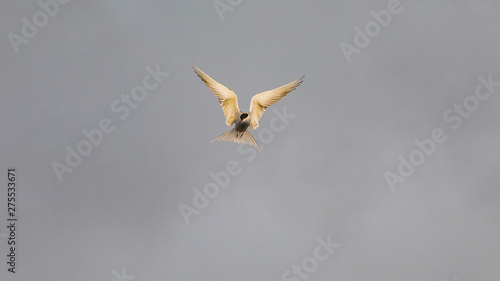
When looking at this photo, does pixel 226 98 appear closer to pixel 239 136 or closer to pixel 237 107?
pixel 237 107

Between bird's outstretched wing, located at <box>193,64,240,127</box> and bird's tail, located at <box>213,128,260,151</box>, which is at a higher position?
bird's outstretched wing, located at <box>193,64,240,127</box>

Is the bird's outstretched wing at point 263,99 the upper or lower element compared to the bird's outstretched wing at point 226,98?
lower

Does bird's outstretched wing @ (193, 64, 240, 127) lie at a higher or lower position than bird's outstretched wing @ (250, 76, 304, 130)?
higher

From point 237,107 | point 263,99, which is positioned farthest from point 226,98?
point 263,99

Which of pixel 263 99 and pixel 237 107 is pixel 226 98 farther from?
pixel 263 99

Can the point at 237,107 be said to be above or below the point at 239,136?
above

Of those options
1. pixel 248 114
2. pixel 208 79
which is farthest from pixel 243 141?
pixel 208 79

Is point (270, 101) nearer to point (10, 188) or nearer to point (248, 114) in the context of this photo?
point (248, 114)

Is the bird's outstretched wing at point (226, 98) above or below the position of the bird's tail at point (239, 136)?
above
